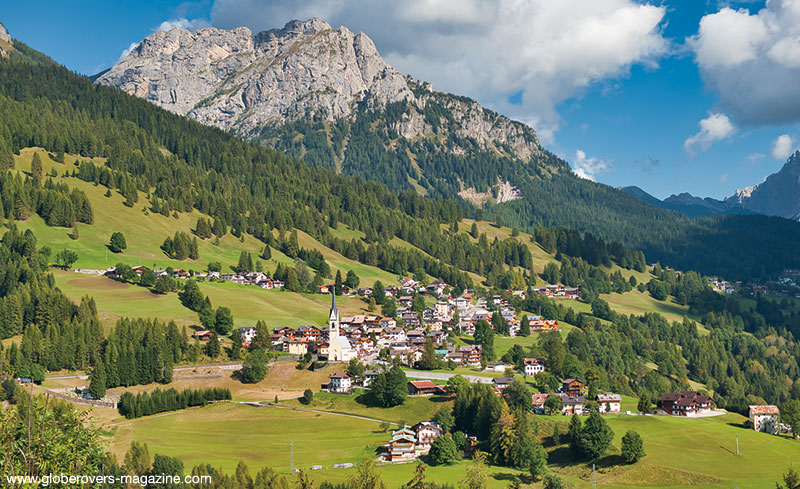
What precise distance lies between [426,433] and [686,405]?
5211cm

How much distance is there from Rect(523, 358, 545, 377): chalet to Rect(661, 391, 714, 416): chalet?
27.4 metres

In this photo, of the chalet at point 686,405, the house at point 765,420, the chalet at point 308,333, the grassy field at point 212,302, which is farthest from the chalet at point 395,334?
the house at point 765,420

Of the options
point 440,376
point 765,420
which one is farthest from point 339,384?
point 765,420

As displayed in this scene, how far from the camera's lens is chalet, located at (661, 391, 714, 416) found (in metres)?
122

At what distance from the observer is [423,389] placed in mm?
120938

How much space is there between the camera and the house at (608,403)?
121 meters

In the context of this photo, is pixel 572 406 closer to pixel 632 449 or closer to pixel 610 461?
pixel 610 461

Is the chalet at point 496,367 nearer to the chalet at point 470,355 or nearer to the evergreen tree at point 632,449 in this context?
the chalet at point 470,355

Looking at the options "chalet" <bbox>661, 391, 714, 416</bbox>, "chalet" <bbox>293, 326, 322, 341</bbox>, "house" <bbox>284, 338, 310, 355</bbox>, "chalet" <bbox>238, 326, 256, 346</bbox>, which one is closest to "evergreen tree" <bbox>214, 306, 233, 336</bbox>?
"chalet" <bbox>238, 326, 256, 346</bbox>

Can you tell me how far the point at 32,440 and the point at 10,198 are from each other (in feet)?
573

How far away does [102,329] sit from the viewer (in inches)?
5103

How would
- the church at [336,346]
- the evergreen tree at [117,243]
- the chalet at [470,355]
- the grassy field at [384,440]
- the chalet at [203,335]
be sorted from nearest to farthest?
the grassy field at [384,440] → the church at [336,346] → the chalet at [203,335] → the chalet at [470,355] → the evergreen tree at [117,243]

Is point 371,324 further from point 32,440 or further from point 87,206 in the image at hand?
point 32,440

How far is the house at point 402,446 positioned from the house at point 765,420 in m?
57.5
